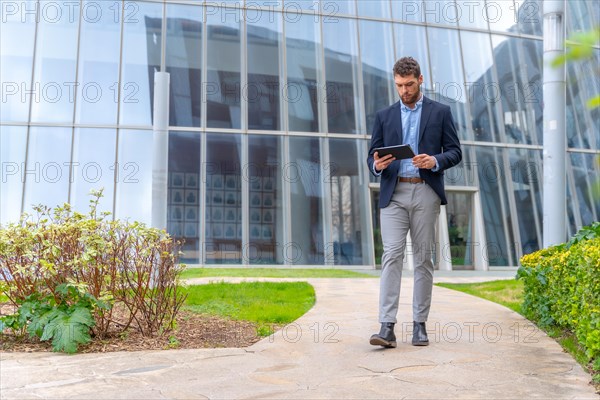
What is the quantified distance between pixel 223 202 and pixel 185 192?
893 mm

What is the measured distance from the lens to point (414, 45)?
16.8 m

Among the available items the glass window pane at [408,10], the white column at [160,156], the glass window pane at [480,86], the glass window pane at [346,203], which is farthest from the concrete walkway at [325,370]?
the glass window pane at [408,10]

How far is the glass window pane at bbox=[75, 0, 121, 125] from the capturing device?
1462cm

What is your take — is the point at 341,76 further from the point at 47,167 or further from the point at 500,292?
the point at 500,292

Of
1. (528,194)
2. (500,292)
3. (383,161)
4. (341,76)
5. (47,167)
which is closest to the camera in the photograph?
(383,161)

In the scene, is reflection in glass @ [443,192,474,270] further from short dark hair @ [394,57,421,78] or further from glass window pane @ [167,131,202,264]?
short dark hair @ [394,57,421,78]

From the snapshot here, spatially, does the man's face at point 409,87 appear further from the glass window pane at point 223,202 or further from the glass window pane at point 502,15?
the glass window pane at point 502,15

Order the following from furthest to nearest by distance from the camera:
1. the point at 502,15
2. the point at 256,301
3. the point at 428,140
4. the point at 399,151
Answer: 1. the point at 502,15
2. the point at 256,301
3. the point at 428,140
4. the point at 399,151

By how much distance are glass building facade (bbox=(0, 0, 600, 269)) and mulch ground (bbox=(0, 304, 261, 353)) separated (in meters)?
9.15

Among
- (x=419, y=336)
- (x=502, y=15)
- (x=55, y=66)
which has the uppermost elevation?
(x=502, y=15)

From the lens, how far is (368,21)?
54.5ft

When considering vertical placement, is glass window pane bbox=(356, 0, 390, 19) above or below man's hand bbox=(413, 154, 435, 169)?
above

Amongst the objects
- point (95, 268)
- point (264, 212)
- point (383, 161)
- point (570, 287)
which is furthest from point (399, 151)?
point (264, 212)

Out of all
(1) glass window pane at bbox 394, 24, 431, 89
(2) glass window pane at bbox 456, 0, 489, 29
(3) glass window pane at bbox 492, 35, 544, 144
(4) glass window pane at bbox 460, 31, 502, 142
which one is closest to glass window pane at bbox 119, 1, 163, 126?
(1) glass window pane at bbox 394, 24, 431, 89
